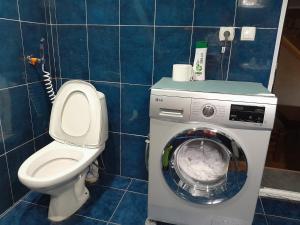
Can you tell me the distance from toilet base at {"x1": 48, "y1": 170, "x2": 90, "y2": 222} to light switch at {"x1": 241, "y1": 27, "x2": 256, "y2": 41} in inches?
49.3

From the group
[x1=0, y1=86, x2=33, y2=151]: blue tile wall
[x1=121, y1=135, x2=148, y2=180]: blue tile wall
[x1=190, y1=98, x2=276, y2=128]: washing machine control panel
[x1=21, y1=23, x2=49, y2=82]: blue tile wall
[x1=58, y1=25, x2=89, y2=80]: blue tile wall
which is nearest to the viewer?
[x1=190, y1=98, x2=276, y2=128]: washing machine control panel

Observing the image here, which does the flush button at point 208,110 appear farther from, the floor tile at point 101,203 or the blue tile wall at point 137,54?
the floor tile at point 101,203

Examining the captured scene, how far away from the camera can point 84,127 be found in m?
1.54

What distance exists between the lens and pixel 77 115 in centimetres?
155

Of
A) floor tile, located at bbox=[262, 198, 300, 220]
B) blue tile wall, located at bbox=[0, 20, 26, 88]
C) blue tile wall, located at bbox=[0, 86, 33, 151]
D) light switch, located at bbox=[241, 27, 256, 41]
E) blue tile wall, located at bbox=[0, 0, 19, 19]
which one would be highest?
blue tile wall, located at bbox=[0, 0, 19, 19]

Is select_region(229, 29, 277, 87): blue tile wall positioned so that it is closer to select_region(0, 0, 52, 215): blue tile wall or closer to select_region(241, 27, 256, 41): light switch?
select_region(241, 27, 256, 41): light switch

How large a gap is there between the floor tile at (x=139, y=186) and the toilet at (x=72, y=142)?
1.11ft

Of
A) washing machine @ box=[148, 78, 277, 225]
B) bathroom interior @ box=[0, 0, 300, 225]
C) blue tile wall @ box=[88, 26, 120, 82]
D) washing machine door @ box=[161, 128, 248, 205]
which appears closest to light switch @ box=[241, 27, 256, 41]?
bathroom interior @ box=[0, 0, 300, 225]

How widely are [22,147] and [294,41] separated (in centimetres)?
311

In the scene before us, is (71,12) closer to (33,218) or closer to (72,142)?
(72,142)

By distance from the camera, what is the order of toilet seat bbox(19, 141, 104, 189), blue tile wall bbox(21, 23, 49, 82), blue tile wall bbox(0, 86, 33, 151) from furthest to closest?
blue tile wall bbox(21, 23, 49, 82)
blue tile wall bbox(0, 86, 33, 151)
toilet seat bbox(19, 141, 104, 189)

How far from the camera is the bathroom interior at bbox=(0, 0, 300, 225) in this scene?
4.60 feet

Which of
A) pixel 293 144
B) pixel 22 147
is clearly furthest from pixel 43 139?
pixel 293 144

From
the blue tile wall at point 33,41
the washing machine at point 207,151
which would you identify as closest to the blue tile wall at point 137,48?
the blue tile wall at point 33,41
